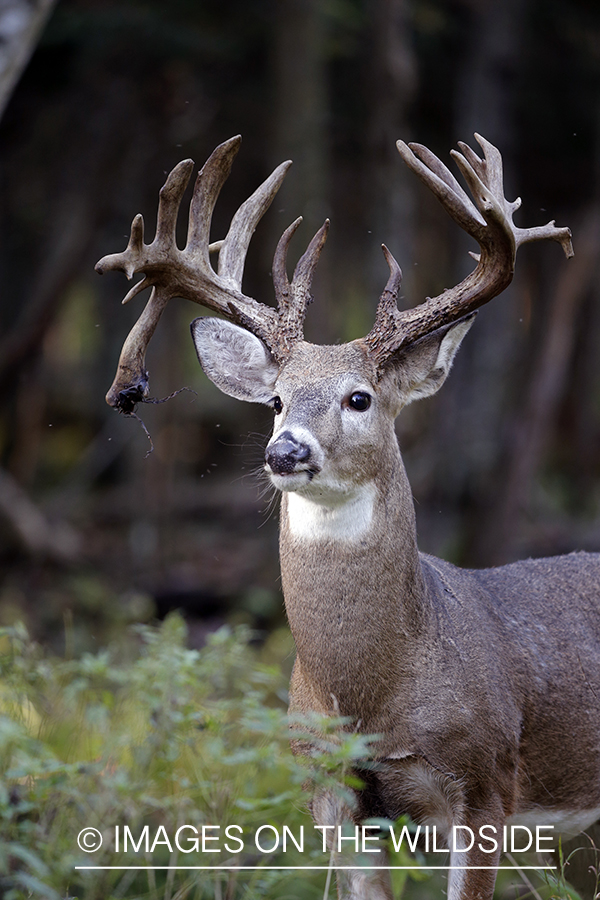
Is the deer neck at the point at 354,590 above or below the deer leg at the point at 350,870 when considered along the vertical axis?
above

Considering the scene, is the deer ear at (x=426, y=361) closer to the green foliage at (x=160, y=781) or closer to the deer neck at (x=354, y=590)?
the deer neck at (x=354, y=590)

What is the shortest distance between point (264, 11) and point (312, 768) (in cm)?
983

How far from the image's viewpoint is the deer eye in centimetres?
405

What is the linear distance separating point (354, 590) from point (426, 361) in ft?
3.20

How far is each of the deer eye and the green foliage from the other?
3.70ft

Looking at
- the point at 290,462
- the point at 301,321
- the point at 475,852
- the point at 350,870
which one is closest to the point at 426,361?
the point at 301,321

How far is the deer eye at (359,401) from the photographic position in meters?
4.05

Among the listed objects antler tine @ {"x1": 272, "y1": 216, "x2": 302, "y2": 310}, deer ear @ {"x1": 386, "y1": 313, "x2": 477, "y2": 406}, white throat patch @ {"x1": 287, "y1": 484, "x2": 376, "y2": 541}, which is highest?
antler tine @ {"x1": 272, "y1": 216, "x2": 302, "y2": 310}

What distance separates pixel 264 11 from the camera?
1173 cm

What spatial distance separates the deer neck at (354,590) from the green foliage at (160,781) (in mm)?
208

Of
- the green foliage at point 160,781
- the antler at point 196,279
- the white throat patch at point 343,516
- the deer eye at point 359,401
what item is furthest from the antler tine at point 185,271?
the green foliage at point 160,781

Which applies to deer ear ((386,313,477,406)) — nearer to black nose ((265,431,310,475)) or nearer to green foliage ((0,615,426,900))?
black nose ((265,431,310,475))

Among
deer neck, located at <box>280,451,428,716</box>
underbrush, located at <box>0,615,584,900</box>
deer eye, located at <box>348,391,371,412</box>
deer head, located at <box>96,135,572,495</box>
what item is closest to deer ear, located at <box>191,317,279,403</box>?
deer head, located at <box>96,135,572,495</box>

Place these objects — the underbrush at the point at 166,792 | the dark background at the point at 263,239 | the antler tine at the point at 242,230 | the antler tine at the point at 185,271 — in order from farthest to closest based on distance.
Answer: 1. the dark background at the point at 263,239
2. the antler tine at the point at 242,230
3. the antler tine at the point at 185,271
4. the underbrush at the point at 166,792
